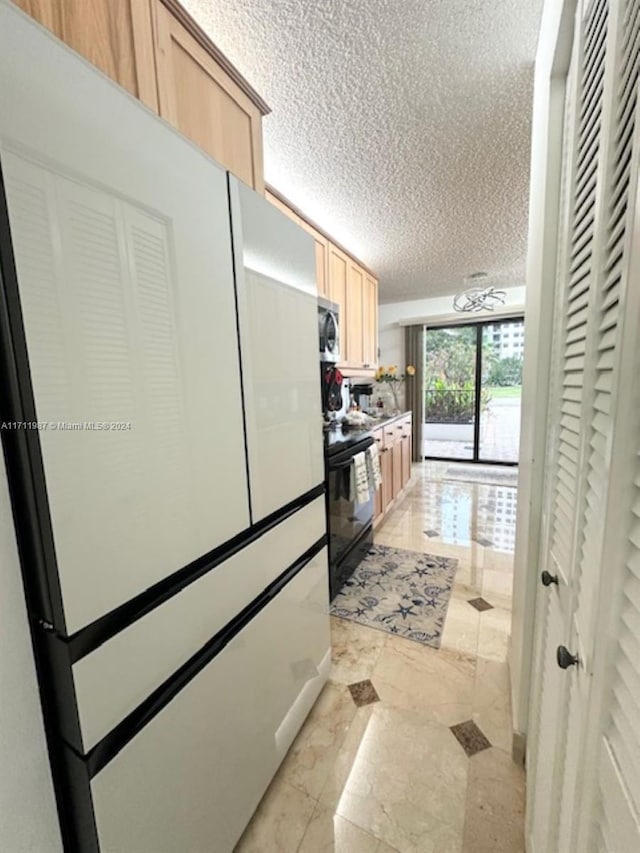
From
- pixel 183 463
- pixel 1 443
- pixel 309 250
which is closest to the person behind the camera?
pixel 1 443

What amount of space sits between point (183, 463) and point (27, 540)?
31 centimetres

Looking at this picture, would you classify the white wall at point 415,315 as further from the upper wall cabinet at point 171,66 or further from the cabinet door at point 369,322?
the upper wall cabinet at point 171,66

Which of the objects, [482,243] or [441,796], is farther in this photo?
[482,243]

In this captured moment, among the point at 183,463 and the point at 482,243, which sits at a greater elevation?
the point at 482,243

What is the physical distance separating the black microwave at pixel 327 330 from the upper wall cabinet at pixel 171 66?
1082 mm

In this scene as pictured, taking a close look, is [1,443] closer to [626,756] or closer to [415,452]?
[626,756]

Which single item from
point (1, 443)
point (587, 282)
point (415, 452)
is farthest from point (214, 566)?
point (415, 452)

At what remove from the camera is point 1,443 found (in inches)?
23.6

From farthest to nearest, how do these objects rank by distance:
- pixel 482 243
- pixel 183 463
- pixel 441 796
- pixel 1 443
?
pixel 482 243, pixel 441 796, pixel 183 463, pixel 1 443

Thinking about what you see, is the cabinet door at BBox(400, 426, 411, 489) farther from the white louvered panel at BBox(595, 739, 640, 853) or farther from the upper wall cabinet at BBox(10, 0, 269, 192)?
the white louvered panel at BBox(595, 739, 640, 853)

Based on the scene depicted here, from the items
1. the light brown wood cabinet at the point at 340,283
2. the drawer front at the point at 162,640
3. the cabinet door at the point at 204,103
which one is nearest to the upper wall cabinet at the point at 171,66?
the cabinet door at the point at 204,103

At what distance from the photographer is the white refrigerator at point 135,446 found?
0.58 metres

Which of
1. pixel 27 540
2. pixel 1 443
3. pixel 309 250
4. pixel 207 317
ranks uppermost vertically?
pixel 309 250

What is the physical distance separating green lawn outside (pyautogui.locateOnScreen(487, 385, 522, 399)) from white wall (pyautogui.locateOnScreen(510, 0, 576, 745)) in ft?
13.4
